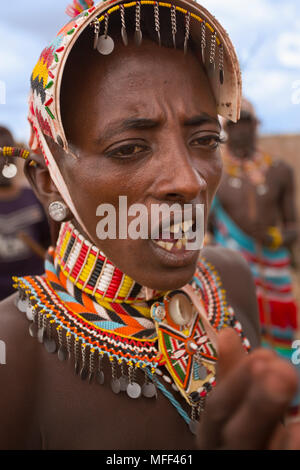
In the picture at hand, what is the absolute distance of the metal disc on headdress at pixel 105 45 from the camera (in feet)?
4.13

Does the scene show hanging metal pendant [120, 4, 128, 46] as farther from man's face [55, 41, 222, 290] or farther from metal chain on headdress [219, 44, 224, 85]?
metal chain on headdress [219, 44, 224, 85]

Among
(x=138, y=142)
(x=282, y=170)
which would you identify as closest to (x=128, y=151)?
(x=138, y=142)

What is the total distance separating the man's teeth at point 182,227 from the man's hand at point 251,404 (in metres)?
0.44

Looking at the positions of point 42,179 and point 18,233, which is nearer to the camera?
point 42,179

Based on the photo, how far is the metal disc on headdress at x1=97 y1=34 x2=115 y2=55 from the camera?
1.26 m

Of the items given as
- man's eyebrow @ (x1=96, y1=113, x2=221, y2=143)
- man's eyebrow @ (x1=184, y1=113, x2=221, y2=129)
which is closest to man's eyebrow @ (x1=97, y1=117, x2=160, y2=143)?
man's eyebrow @ (x1=96, y1=113, x2=221, y2=143)

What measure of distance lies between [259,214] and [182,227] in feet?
12.8

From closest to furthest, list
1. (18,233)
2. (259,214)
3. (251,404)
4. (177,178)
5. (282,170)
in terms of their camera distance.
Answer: (251,404) → (177,178) → (18,233) → (259,214) → (282,170)

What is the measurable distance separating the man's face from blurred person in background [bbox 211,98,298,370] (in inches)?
140

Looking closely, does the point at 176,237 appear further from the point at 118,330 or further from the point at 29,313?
the point at 29,313

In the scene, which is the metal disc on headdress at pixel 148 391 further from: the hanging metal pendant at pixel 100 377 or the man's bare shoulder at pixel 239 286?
the man's bare shoulder at pixel 239 286

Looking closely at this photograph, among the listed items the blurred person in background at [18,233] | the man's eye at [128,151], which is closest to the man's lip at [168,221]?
the man's eye at [128,151]

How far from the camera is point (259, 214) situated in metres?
5.00

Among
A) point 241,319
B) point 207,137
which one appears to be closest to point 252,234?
point 241,319
